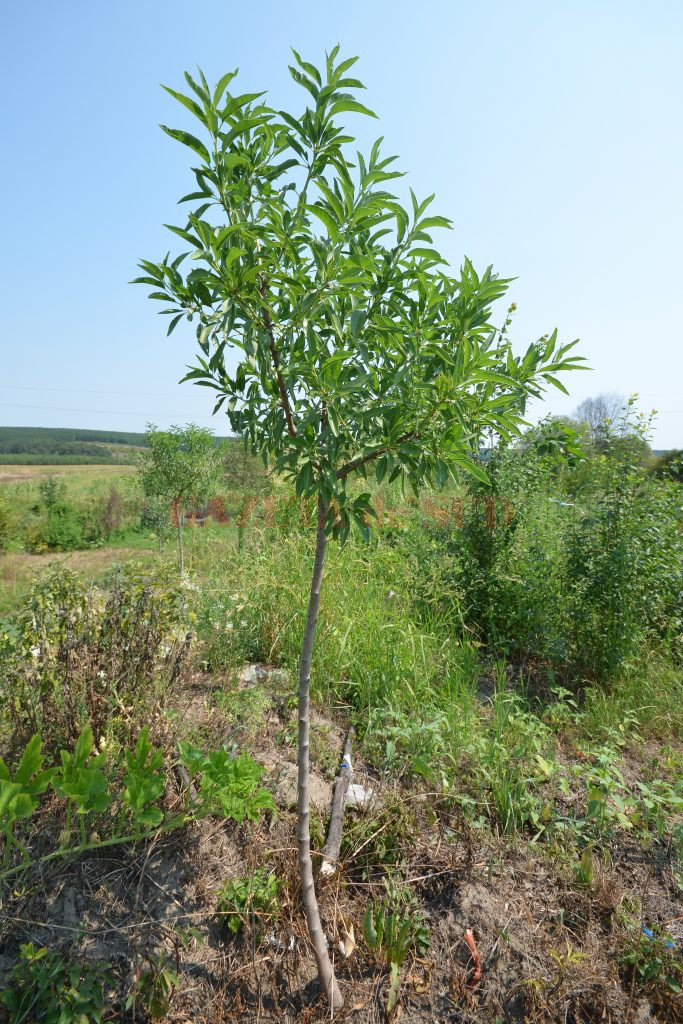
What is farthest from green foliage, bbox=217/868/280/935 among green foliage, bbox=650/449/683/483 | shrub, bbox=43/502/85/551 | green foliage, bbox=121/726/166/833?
shrub, bbox=43/502/85/551

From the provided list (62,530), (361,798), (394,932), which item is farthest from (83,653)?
(62,530)

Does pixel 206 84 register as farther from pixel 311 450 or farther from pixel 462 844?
pixel 462 844

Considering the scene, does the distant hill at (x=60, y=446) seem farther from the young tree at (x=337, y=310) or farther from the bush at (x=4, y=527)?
the young tree at (x=337, y=310)

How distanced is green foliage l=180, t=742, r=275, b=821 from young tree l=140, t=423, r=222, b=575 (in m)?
5.53

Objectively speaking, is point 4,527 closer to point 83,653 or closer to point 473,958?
point 83,653

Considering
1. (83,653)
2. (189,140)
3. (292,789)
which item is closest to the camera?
(189,140)

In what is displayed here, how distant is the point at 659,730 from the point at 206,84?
4.48 meters

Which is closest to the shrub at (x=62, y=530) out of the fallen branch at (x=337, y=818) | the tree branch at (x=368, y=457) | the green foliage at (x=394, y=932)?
the fallen branch at (x=337, y=818)

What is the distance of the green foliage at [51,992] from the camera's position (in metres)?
1.71

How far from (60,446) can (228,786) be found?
66731mm

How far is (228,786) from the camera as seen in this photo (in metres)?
2.09

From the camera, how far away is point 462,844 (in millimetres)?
2559

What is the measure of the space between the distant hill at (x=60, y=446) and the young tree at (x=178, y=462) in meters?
35.2

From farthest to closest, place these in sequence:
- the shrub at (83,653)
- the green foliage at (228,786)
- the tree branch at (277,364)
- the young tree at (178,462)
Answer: the young tree at (178,462) < the shrub at (83,653) < the green foliage at (228,786) < the tree branch at (277,364)
